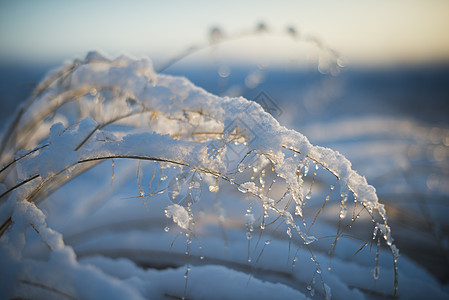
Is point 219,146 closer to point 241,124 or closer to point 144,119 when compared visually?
point 241,124

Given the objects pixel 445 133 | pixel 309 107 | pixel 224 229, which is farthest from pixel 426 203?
pixel 309 107

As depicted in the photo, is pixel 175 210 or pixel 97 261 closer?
pixel 175 210

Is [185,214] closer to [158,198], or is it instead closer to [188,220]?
[188,220]

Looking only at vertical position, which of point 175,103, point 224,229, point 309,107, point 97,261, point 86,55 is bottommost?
point 97,261

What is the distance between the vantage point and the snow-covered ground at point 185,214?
0.40m

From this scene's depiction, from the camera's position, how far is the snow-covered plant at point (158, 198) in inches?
15.7

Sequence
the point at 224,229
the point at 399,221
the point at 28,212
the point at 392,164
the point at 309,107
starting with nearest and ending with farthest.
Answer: the point at 28,212 < the point at 224,229 < the point at 399,221 < the point at 392,164 < the point at 309,107

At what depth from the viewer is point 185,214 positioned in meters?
0.42

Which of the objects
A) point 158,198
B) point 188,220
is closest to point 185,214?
point 188,220

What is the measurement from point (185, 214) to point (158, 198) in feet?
1.16

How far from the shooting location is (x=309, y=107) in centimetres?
403

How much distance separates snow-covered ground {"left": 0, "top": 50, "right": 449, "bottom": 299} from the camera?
40 centimetres

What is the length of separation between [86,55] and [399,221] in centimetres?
102

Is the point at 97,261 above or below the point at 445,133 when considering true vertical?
below
